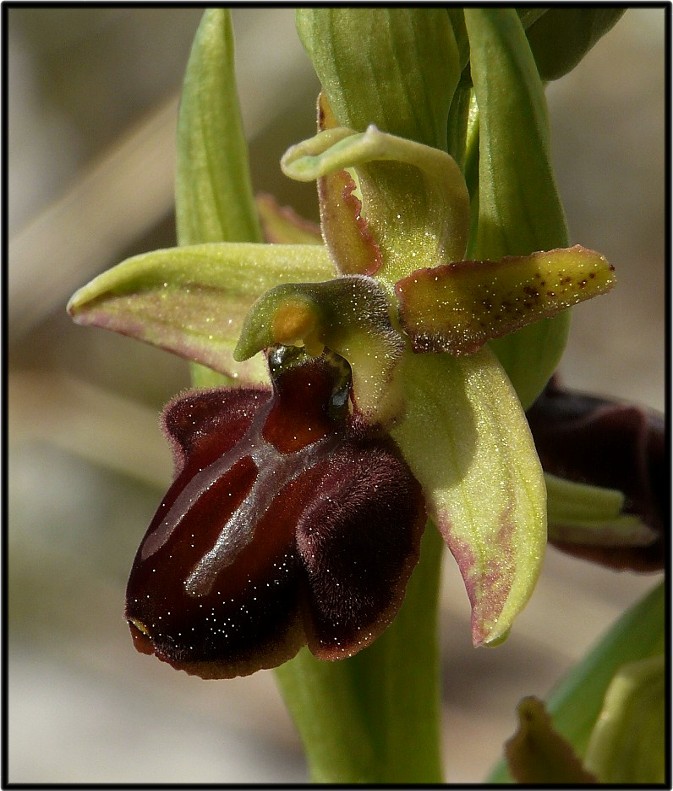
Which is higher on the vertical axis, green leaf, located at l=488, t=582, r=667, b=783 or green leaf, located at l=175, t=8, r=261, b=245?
green leaf, located at l=175, t=8, r=261, b=245

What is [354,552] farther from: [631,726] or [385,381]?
[631,726]

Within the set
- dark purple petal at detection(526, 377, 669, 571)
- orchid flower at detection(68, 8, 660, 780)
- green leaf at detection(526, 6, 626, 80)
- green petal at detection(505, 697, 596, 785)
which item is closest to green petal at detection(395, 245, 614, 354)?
orchid flower at detection(68, 8, 660, 780)

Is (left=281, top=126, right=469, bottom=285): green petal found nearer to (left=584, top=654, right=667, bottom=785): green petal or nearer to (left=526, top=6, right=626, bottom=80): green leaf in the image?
(left=526, top=6, right=626, bottom=80): green leaf

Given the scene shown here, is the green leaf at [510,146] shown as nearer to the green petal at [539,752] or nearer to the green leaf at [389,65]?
the green leaf at [389,65]

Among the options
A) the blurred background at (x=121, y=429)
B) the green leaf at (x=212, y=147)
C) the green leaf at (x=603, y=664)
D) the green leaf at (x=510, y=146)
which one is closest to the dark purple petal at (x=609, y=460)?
the green leaf at (x=603, y=664)

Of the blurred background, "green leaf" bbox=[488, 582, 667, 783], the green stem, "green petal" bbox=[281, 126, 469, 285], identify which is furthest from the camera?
the blurred background

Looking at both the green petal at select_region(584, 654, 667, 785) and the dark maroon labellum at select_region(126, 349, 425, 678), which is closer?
the dark maroon labellum at select_region(126, 349, 425, 678)

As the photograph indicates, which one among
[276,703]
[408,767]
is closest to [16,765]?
[276,703]
